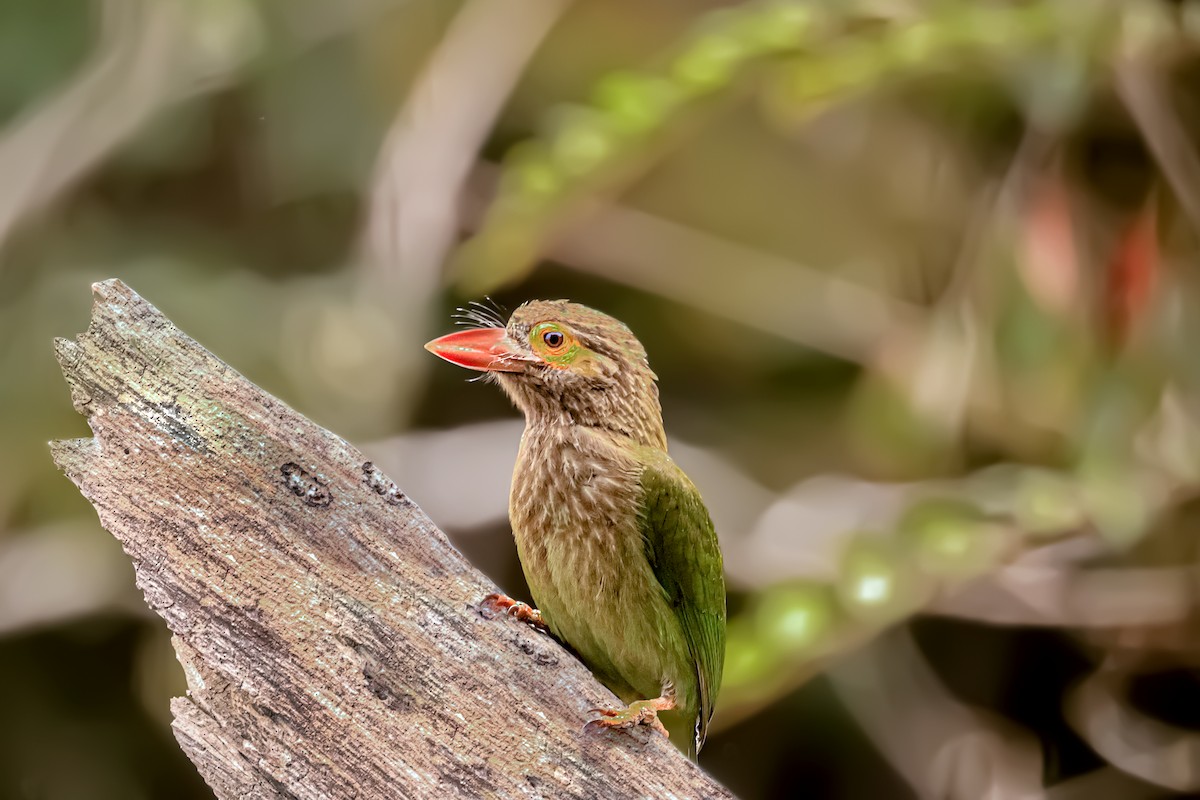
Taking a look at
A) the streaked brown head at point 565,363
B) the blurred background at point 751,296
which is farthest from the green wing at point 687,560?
the blurred background at point 751,296

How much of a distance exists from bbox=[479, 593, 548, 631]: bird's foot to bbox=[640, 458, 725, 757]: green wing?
0.23 m

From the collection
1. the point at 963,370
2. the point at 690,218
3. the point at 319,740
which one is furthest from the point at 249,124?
the point at 319,740

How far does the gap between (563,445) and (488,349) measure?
220mm

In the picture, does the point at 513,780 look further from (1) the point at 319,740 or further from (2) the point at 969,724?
(2) the point at 969,724

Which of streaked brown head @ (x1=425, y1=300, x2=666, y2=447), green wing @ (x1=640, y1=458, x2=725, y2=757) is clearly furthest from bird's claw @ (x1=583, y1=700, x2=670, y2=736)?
streaked brown head @ (x1=425, y1=300, x2=666, y2=447)

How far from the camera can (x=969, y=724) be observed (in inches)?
150

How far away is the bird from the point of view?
7.14 ft

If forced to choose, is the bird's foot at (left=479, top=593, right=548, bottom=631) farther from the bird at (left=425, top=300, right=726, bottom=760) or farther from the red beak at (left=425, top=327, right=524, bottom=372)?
the red beak at (left=425, top=327, right=524, bottom=372)

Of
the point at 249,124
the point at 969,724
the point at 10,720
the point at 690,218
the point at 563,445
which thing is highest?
the point at 249,124

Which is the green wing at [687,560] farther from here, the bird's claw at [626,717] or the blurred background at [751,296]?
the blurred background at [751,296]

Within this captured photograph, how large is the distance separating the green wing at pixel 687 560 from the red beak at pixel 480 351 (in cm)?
32

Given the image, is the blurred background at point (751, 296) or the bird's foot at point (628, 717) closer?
the bird's foot at point (628, 717)

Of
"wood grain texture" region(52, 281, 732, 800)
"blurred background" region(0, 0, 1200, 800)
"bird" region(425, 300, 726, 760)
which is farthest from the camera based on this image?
"blurred background" region(0, 0, 1200, 800)

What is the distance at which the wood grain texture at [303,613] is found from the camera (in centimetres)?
181
